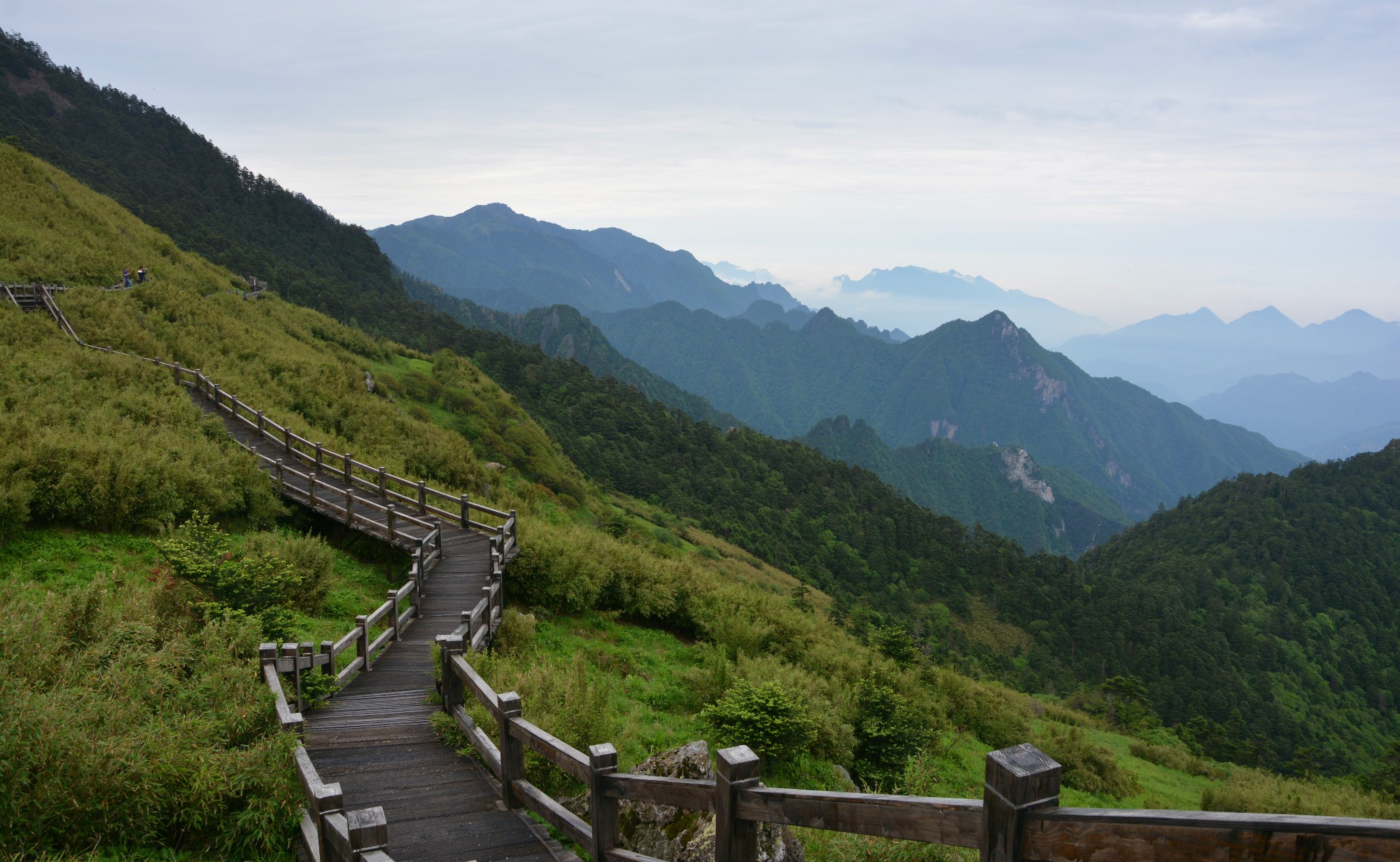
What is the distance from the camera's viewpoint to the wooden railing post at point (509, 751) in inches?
256

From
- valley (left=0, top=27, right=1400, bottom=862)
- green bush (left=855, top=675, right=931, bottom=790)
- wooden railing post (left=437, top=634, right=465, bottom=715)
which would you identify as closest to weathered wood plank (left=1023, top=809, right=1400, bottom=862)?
valley (left=0, top=27, right=1400, bottom=862)

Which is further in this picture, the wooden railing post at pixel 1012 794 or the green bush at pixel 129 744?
the green bush at pixel 129 744

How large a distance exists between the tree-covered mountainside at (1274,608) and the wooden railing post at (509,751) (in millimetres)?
55185

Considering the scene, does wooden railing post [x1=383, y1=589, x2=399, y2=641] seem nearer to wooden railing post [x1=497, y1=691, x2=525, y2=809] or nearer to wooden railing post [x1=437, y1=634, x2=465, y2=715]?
wooden railing post [x1=437, y1=634, x2=465, y2=715]

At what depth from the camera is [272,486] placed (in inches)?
629

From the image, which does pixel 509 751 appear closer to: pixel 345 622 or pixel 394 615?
pixel 394 615

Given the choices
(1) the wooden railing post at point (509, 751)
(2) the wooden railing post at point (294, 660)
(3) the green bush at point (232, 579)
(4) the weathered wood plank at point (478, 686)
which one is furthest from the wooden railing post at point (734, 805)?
(3) the green bush at point (232, 579)

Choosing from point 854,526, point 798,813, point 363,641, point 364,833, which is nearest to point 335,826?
point 364,833

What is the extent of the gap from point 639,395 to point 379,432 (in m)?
86.7

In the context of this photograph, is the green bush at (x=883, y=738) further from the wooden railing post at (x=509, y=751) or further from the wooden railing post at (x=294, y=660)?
the wooden railing post at (x=294, y=660)

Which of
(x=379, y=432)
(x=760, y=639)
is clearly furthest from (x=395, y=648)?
(x=379, y=432)

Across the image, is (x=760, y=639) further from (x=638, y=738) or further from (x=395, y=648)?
(x=395, y=648)

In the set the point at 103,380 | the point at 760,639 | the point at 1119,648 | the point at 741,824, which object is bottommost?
the point at 1119,648

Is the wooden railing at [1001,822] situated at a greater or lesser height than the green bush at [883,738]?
greater
